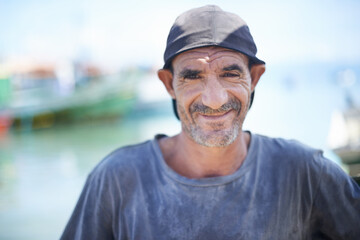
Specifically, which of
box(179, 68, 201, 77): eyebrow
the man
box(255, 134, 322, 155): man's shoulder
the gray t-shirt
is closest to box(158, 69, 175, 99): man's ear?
the man

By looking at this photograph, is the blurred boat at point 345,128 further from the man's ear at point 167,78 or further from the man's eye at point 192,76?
the man's eye at point 192,76

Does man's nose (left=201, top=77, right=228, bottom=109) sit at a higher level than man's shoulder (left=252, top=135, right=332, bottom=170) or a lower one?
higher

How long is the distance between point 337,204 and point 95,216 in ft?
3.31

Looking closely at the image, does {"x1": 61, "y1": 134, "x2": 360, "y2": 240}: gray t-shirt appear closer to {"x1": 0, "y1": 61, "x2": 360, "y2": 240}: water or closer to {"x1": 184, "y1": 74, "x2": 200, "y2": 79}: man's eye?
{"x1": 184, "y1": 74, "x2": 200, "y2": 79}: man's eye

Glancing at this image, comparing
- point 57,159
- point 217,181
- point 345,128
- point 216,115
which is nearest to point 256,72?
point 216,115

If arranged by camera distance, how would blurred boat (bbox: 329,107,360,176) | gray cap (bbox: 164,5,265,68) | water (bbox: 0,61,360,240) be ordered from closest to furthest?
1. gray cap (bbox: 164,5,265,68)
2. water (bbox: 0,61,360,240)
3. blurred boat (bbox: 329,107,360,176)

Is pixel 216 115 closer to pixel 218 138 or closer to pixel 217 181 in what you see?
pixel 218 138

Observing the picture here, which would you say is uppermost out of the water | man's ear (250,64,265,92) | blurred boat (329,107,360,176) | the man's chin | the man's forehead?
the man's forehead

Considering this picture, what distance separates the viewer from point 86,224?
1.60 meters

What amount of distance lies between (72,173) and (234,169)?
8.64 meters

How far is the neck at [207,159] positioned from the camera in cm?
169

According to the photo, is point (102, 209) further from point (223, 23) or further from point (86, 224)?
point (223, 23)

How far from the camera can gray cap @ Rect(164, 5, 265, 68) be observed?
1476 millimetres

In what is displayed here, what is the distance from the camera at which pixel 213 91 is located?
1.52 m
